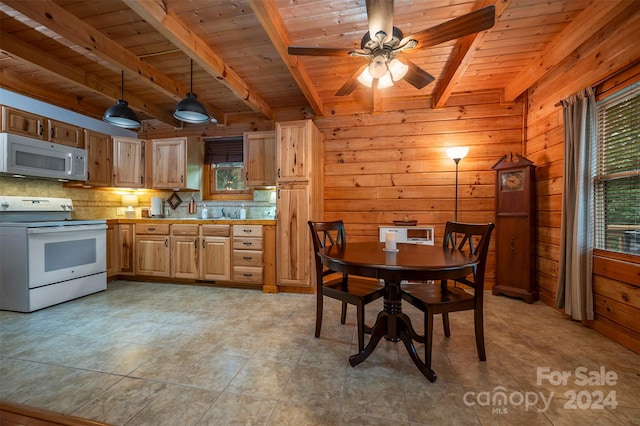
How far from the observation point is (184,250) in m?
3.50

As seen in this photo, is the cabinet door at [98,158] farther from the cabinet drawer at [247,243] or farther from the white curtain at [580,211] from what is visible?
the white curtain at [580,211]

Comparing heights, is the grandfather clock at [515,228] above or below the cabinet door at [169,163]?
below

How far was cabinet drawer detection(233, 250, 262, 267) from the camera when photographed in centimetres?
330

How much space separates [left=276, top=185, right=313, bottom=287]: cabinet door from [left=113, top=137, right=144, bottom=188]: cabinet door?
2.36m

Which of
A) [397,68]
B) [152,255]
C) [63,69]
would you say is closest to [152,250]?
[152,255]

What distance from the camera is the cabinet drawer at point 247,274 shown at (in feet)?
10.8

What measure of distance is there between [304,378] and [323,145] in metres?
3.00

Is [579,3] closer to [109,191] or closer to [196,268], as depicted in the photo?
[196,268]

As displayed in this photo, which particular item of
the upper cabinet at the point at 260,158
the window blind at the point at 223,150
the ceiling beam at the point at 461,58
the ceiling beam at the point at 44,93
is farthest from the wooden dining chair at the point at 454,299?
the ceiling beam at the point at 44,93

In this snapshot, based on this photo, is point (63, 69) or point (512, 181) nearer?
point (63, 69)

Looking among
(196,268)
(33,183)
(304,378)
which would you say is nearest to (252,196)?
(196,268)

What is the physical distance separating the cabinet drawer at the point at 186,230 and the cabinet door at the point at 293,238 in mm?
1149

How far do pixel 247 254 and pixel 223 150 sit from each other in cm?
Answer: 185

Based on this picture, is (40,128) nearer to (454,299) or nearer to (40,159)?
(40,159)
